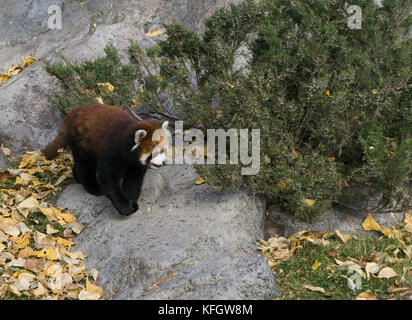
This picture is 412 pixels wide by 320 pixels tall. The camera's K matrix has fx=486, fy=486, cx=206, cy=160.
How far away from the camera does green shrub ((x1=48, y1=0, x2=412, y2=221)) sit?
14.5 ft

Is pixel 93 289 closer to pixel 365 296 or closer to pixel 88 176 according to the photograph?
pixel 88 176

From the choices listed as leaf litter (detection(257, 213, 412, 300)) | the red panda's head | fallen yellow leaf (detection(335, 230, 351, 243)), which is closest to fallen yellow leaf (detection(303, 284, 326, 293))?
leaf litter (detection(257, 213, 412, 300))

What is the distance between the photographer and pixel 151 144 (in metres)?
4.71

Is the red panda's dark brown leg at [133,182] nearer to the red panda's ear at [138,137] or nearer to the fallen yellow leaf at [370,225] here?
the red panda's ear at [138,137]

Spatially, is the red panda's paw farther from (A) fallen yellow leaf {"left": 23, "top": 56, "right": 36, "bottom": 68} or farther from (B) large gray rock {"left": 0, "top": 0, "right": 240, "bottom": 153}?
(A) fallen yellow leaf {"left": 23, "top": 56, "right": 36, "bottom": 68}

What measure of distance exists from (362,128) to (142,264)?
236 centimetres

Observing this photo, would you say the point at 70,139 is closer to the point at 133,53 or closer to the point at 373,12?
the point at 133,53

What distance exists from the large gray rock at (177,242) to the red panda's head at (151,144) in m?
0.47

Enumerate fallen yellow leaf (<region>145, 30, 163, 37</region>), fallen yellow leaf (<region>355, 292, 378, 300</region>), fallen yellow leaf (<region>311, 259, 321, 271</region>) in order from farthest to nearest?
fallen yellow leaf (<region>145, 30, 163, 37</region>)
fallen yellow leaf (<region>311, 259, 321, 271</region>)
fallen yellow leaf (<region>355, 292, 378, 300</region>)

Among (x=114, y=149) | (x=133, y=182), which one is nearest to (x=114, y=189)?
(x=133, y=182)

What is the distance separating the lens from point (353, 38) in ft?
16.6

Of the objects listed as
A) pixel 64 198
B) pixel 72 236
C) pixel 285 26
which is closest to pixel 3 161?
pixel 64 198

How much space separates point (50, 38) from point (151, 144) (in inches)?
207

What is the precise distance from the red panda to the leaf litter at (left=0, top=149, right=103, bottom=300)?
51 cm
